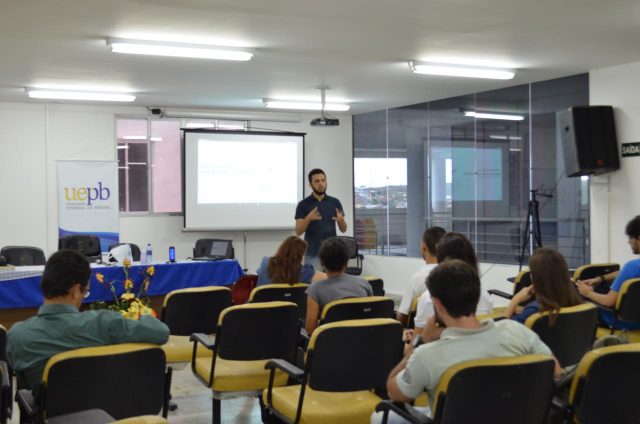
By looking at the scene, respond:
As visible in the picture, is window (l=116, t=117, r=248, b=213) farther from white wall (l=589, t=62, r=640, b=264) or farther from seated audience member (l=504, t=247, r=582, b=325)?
seated audience member (l=504, t=247, r=582, b=325)

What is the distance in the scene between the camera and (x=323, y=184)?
23.8 feet

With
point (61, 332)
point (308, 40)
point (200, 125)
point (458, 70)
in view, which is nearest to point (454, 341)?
point (61, 332)

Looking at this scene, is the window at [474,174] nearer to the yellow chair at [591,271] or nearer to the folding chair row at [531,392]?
the yellow chair at [591,271]

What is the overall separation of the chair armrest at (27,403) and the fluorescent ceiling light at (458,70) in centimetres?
551

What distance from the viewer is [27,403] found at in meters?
2.79

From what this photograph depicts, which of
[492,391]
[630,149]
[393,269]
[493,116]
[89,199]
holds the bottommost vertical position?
[393,269]

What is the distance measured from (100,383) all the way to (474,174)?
7.93 m

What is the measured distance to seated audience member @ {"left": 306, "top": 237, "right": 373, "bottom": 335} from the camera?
4156 mm

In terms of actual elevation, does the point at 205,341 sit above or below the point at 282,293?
below

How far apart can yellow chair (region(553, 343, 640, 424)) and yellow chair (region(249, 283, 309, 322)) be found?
7.43 feet

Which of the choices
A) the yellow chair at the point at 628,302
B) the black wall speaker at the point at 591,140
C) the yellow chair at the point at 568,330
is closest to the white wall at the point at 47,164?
the black wall speaker at the point at 591,140

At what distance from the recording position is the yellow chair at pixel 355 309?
3.84 metres

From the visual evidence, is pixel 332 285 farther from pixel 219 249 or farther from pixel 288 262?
pixel 219 249

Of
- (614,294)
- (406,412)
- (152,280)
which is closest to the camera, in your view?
(406,412)
